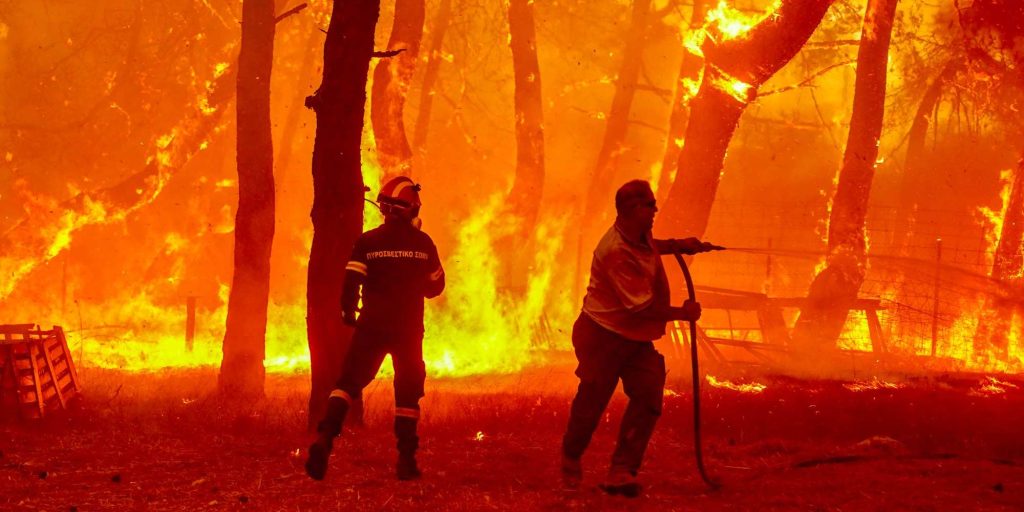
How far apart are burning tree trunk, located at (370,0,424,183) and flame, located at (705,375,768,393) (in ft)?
20.8

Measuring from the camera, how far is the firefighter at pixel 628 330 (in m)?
6.63

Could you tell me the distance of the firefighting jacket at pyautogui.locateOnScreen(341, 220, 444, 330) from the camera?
24.1 ft

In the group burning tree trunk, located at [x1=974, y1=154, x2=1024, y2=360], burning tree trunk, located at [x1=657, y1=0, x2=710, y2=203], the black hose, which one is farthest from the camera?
burning tree trunk, located at [x1=657, y1=0, x2=710, y2=203]

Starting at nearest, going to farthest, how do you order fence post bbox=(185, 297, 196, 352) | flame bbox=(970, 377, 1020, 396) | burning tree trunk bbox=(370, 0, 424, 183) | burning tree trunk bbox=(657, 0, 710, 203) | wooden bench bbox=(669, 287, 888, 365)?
flame bbox=(970, 377, 1020, 396)
wooden bench bbox=(669, 287, 888, 365)
burning tree trunk bbox=(370, 0, 424, 183)
fence post bbox=(185, 297, 196, 352)
burning tree trunk bbox=(657, 0, 710, 203)

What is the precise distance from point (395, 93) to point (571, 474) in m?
11.1

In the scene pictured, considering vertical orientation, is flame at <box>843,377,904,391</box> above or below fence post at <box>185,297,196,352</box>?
below

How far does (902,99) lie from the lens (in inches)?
1019

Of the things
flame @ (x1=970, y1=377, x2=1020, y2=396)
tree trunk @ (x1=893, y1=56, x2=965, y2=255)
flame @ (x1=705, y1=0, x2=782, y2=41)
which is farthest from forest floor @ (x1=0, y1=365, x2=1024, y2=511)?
tree trunk @ (x1=893, y1=56, x2=965, y2=255)

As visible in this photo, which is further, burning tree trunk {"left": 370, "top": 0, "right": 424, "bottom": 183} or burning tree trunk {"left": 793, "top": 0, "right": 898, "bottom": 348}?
burning tree trunk {"left": 793, "top": 0, "right": 898, "bottom": 348}

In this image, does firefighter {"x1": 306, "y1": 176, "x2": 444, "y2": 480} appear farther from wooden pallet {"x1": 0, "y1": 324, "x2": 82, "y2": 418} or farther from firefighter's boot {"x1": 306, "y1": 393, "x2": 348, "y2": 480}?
wooden pallet {"x1": 0, "y1": 324, "x2": 82, "y2": 418}

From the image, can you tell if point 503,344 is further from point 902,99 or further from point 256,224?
point 902,99

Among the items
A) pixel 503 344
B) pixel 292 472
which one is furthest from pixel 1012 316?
pixel 292 472

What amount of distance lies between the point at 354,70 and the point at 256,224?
3269 mm

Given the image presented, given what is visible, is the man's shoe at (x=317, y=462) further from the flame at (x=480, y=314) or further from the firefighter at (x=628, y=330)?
the flame at (x=480, y=314)
